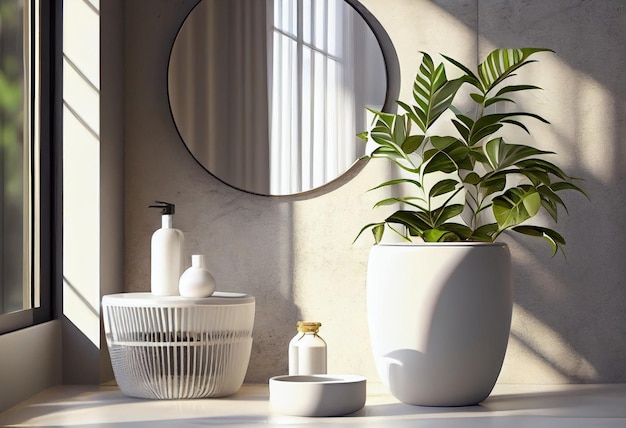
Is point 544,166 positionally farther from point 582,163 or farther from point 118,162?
point 118,162

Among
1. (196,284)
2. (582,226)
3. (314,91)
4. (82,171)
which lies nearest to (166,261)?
(196,284)

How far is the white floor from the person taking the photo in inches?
65.2

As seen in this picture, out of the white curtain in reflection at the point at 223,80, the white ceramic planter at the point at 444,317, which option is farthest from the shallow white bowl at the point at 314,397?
the white curtain in reflection at the point at 223,80

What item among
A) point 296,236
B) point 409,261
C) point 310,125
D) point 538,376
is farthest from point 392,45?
point 538,376

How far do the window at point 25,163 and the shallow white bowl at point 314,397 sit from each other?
61 centimetres

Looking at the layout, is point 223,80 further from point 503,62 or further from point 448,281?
point 448,281

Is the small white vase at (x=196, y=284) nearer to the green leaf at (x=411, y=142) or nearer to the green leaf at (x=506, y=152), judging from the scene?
the green leaf at (x=411, y=142)

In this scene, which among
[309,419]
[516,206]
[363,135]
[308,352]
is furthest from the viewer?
[363,135]

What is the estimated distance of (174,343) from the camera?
188cm

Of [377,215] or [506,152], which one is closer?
[506,152]

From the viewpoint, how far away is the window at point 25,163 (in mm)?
1908

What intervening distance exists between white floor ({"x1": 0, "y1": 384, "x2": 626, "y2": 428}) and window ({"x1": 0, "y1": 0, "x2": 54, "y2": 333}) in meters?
0.22

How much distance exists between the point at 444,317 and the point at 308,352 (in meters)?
0.34

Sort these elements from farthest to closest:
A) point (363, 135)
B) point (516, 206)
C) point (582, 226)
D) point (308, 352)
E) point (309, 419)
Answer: point (582, 226), point (363, 135), point (308, 352), point (516, 206), point (309, 419)
